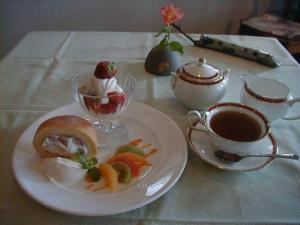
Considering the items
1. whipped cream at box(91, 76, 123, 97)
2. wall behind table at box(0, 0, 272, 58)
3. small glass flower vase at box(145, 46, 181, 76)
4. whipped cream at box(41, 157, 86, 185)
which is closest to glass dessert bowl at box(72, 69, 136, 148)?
whipped cream at box(91, 76, 123, 97)

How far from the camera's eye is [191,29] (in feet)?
6.97

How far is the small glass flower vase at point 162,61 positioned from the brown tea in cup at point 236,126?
0.33 meters

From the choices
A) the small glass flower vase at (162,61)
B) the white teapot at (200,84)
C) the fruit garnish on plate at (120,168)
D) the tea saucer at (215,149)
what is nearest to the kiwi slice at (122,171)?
the fruit garnish on plate at (120,168)

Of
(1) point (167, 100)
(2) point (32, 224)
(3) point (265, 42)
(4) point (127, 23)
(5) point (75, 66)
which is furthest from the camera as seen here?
(4) point (127, 23)

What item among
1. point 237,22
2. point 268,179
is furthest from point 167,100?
point 237,22

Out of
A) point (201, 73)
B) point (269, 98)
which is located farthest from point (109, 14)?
point (269, 98)

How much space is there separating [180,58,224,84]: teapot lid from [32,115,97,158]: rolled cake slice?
292mm

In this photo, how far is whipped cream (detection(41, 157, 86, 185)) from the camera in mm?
501

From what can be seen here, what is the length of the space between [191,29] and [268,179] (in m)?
1.74

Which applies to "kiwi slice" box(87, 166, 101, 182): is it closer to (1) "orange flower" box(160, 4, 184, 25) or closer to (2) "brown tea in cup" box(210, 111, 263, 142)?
(2) "brown tea in cup" box(210, 111, 263, 142)

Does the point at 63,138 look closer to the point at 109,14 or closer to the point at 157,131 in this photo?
the point at 157,131

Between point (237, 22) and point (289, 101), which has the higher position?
point (289, 101)

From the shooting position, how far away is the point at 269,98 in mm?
657

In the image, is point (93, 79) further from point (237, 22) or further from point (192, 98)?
point (237, 22)
